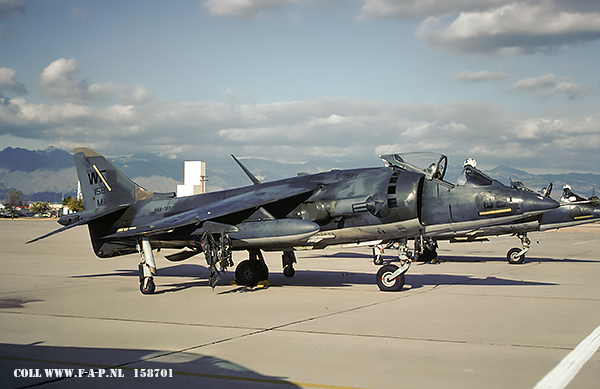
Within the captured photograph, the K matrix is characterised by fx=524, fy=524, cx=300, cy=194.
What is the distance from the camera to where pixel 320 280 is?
51.9 feet

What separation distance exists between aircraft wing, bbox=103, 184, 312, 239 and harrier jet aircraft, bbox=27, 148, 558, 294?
25 millimetres

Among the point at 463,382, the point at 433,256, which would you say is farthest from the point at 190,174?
the point at 463,382

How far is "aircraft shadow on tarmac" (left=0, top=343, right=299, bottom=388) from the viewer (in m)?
5.68

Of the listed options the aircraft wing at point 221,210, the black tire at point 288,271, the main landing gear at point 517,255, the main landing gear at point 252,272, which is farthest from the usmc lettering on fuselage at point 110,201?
the main landing gear at point 517,255

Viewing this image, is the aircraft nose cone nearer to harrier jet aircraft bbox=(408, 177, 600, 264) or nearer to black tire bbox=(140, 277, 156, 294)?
harrier jet aircraft bbox=(408, 177, 600, 264)

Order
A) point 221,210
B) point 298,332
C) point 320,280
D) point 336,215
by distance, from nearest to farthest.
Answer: point 298,332 < point 221,210 < point 336,215 < point 320,280

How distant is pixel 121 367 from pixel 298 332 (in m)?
2.93

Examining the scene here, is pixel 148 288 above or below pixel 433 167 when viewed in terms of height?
below

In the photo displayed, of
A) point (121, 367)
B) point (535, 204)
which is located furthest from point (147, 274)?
point (535, 204)

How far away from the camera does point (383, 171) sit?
1338 cm

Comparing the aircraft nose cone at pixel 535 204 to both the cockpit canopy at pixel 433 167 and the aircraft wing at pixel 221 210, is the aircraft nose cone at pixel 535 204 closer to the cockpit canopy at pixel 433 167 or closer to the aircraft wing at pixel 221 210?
the cockpit canopy at pixel 433 167

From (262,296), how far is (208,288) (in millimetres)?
2295

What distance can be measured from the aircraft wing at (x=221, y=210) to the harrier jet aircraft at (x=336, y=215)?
3 centimetres

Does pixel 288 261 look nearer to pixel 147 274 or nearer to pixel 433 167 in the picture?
pixel 147 274
